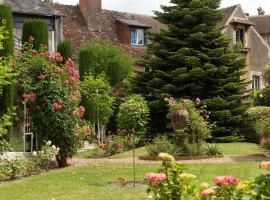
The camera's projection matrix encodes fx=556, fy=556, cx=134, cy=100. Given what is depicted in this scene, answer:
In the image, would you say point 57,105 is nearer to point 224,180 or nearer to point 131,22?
point 224,180

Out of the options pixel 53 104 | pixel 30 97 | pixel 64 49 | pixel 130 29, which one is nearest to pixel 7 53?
pixel 30 97

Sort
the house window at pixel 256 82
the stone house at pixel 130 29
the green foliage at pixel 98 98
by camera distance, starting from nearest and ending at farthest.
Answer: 1. the green foliage at pixel 98 98
2. the stone house at pixel 130 29
3. the house window at pixel 256 82

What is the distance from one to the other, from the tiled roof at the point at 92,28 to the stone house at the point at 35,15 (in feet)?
10.9

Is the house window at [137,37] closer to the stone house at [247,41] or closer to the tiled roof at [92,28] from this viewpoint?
the tiled roof at [92,28]

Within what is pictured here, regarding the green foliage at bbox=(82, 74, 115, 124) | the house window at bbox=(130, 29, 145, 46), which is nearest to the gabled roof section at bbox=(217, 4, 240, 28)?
the house window at bbox=(130, 29, 145, 46)

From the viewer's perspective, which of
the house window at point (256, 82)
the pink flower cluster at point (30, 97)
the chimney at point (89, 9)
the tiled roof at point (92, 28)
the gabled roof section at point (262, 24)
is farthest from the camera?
the gabled roof section at point (262, 24)

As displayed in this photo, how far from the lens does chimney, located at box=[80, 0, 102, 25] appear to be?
37469 millimetres

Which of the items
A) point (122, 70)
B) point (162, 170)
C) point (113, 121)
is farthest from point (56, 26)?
point (162, 170)

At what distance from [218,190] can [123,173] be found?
9.23 m

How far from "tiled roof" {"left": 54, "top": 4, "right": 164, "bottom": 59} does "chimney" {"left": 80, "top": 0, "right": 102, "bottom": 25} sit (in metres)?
0.25

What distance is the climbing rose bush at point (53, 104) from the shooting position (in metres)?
16.4

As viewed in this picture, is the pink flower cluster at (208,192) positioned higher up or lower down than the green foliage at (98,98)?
lower down

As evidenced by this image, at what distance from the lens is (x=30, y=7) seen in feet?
99.2

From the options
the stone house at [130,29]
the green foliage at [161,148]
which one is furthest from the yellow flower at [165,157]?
the stone house at [130,29]
